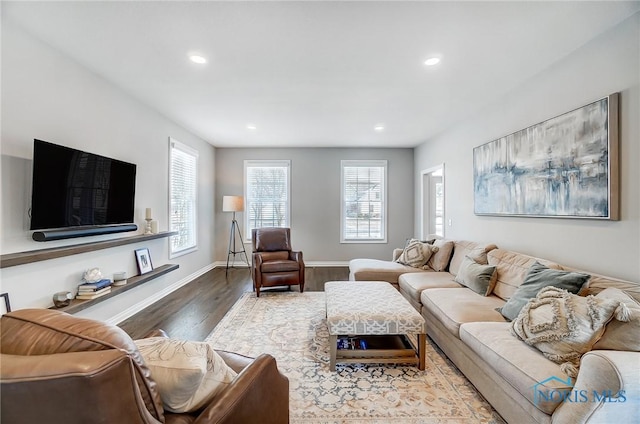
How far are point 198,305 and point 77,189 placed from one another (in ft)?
6.53

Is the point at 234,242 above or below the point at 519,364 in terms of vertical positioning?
above

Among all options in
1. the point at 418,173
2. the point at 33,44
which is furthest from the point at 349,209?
the point at 33,44

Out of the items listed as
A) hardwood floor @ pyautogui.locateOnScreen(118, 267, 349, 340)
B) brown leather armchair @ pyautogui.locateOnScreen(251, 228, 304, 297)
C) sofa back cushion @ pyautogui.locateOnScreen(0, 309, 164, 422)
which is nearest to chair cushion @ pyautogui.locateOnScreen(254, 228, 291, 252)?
brown leather armchair @ pyautogui.locateOnScreen(251, 228, 304, 297)

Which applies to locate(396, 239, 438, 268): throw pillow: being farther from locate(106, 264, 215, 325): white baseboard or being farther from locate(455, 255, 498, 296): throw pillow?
locate(106, 264, 215, 325): white baseboard

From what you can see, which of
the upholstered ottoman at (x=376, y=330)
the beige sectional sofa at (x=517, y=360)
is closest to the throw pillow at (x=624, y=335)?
the beige sectional sofa at (x=517, y=360)

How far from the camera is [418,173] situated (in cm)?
604

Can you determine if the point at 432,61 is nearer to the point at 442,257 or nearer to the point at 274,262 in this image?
the point at 442,257

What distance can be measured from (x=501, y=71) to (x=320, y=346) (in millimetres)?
3185

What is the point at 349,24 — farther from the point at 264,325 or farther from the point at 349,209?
the point at 349,209

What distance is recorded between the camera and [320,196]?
20.6 ft

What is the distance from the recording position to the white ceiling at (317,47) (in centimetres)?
190

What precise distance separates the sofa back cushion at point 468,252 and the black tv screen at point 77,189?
13.0 ft

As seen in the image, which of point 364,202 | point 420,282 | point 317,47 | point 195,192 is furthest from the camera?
point 364,202
